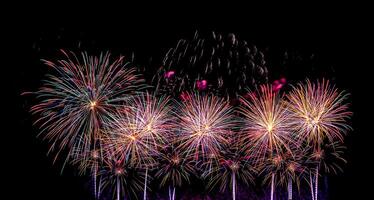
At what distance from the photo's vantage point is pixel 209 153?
2773 cm

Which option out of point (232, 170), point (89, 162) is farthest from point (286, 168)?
point (89, 162)

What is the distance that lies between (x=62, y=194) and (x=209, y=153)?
9051mm

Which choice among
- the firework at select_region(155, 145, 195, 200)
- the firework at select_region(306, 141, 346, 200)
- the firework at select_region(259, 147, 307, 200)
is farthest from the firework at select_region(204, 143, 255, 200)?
the firework at select_region(306, 141, 346, 200)

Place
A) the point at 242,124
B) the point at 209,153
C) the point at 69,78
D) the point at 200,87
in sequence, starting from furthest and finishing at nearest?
the point at 209,153 → the point at 242,124 → the point at 200,87 → the point at 69,78

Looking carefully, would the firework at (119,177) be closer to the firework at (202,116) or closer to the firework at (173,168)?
the firework at (173,168)

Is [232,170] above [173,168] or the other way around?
above

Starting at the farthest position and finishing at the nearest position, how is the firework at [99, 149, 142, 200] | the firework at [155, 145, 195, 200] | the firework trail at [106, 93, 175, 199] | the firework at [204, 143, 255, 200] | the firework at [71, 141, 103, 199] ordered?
the firework at [204, 143, 255, 200], the firework at [99, 149, 142, 200], the firework at [155, 145, 195, 200], the firework at [71, 141, 103, 199], the firework trail at [106, 93, 175, 199]

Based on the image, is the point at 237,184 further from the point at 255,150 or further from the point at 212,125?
the point at 212,125

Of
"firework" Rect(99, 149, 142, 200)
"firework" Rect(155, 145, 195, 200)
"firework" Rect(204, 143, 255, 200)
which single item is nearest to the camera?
"firework" Rect(155, 145, 195, 200)

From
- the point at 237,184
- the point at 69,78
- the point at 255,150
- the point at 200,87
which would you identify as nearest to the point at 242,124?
the point at 255,150

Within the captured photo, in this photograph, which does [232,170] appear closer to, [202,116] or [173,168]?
[173,168]

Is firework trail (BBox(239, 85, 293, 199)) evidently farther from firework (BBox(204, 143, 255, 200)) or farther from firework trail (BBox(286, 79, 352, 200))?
firework (BBox(204, 143, 255, 200))

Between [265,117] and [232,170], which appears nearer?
[265,117]

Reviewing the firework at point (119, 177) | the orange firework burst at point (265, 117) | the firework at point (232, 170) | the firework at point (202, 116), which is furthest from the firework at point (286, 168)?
the firework at point (119, 177)
